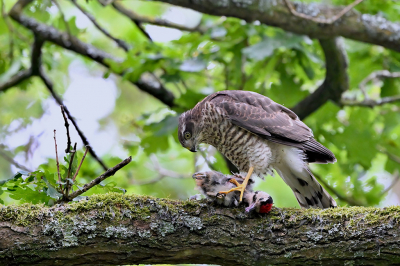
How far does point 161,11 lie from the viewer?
8.52 m

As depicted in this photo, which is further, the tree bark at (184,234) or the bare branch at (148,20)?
the bare branch at (148,20)

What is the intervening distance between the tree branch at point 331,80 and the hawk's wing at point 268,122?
139cm

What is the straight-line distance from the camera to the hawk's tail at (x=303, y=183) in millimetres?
4207

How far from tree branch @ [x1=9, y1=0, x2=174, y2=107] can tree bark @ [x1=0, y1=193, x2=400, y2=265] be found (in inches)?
141

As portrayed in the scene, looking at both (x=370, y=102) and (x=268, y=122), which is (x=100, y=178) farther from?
(x=370, y=102)

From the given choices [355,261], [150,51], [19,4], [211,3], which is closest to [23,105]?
[19,4]

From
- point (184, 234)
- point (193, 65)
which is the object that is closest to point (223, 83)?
point (193, 65)

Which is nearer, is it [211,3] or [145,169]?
[211,3]

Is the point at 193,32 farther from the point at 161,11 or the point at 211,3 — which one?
the point at 161,11

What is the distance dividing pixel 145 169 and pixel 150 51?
107 inches

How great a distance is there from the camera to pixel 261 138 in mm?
4316

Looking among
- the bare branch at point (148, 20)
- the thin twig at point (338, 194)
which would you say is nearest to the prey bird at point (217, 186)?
the thin twig at point (338, 194)

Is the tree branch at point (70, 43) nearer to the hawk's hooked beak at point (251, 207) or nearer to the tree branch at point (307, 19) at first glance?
the tree branch at point (307, 19)

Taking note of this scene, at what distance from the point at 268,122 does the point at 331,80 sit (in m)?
1.91
